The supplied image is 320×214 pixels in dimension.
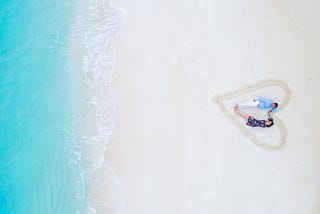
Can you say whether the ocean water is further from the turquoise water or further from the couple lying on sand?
the couple lying on sand

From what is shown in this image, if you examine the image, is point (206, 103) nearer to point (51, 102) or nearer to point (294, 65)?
point (294, 65)

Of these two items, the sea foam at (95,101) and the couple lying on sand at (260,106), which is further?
the sea foam at (95,101)

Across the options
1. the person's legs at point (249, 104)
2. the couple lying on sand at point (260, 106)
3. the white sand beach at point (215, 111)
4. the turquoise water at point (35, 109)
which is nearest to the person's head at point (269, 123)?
the couple lying on sand at point (260, 106)

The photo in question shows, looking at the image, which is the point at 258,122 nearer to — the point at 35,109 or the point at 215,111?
the point at 215,111

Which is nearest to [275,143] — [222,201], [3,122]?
[222,201]

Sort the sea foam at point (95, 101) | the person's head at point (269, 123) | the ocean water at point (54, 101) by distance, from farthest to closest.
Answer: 1. the ocean water at point (54, 101)
2. the sea foam at point (95, 101)
3. the person's head at point (269, 123)

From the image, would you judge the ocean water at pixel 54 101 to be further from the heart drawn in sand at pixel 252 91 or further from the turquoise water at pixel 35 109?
the heart drawn in sand at pixel 252 91

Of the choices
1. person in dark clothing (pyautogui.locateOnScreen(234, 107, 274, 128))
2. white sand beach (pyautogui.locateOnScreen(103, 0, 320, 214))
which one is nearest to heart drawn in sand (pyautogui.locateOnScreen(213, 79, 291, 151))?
white sand beach (pyautogui.locateOnScreen(103, 0, 320, 214))
